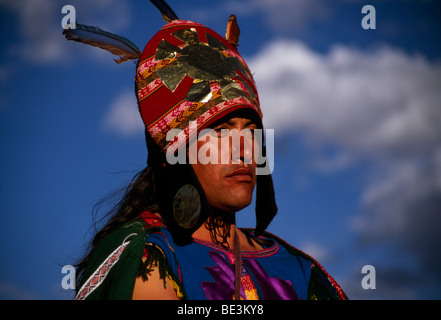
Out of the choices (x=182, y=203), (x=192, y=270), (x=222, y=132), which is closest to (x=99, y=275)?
(x=192, y=270)

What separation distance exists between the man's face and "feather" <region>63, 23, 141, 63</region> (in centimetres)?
123

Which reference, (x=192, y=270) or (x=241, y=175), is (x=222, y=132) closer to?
(x=241, y=175)

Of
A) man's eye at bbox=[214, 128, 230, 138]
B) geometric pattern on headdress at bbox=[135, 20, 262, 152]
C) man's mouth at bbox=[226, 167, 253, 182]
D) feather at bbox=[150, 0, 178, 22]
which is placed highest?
feather at bbox=[150, 0, 178, 22]

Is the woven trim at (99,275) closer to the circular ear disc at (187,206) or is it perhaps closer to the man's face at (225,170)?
the circular ear disc at (187,206)

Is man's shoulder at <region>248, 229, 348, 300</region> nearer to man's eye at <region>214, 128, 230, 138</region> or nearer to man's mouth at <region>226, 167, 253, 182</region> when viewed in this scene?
man's mouth at <region>226, 167, 253, 182</region>

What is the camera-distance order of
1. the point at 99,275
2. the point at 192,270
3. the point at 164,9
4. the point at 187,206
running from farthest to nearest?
the point at 164,9 < the point at 187,206 < the point at 192,270 < the point at 99,275

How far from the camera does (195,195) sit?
402 cm

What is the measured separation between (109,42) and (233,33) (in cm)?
116

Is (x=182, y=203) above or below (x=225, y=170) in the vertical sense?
below

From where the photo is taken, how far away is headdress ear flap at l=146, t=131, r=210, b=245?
396 centimetres

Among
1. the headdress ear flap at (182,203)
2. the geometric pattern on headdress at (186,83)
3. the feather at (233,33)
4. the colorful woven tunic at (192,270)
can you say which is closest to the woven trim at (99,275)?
the colorful woven tunic at (192,270)

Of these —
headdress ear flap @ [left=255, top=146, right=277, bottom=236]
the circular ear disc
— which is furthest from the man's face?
headdress ear flap @ [left=255, top=146, right=277, bottom=236]
